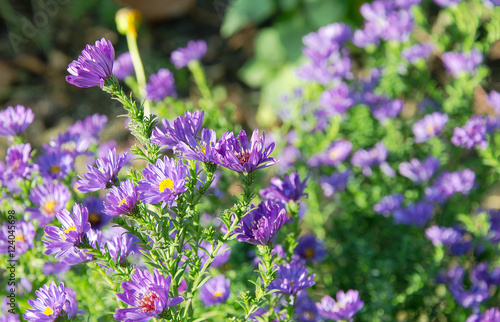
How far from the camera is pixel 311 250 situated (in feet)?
5.08

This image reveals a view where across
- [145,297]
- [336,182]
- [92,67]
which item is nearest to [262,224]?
[145,297]

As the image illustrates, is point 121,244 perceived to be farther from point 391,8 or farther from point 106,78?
point 391,8

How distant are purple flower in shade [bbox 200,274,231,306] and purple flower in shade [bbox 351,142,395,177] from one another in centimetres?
73

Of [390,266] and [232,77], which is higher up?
[232,77]

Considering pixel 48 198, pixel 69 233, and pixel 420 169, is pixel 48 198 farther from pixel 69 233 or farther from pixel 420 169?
pixel 420 169

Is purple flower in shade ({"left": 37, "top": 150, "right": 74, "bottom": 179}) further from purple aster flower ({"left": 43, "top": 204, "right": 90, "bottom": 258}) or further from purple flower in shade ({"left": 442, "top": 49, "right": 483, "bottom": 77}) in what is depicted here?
purple flower in shade ({"left": 442, "top": 49, "right": 483, "bottom": 77})

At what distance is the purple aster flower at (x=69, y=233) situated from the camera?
3.01ft

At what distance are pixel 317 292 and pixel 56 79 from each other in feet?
7.02

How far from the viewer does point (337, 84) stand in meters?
1.90

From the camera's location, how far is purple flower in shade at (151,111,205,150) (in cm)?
90

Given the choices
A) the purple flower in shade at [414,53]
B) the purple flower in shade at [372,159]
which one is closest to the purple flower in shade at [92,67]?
the purple flower in shade at [372,159]

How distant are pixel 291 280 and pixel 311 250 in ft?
1.65

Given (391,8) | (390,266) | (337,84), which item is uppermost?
(391,8)

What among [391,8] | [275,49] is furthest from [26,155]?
[275,49]
